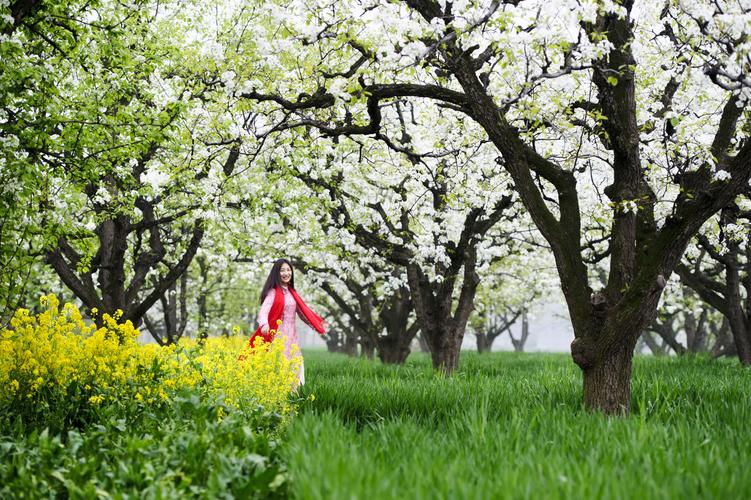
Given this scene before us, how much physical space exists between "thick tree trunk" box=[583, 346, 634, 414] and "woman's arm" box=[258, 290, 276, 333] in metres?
4.60

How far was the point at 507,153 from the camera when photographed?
247 inches

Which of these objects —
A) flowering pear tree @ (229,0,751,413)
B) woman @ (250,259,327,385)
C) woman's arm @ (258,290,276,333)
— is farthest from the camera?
woman @ (250,259,327,385)

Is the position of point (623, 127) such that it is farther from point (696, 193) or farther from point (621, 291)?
point (621, 291)

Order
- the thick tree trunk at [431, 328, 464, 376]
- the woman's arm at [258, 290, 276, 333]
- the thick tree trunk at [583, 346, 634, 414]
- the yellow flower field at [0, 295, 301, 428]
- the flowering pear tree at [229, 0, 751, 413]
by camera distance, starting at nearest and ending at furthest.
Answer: the flowering pear tree at [229, 0, 751, 413] → the yellow flower field at [0, 295, 301, 428] → the thick tree trunk at [583, 346, 634, 414] → the woman's arm at [258, 290, 276, 333] → the thick tree trunk at [431, 328, 464, 376]

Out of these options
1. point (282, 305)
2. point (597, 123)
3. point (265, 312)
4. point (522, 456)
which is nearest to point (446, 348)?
point (282, 305)

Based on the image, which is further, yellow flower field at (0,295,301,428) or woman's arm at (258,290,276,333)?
woman's arm at (258,290,276,333)

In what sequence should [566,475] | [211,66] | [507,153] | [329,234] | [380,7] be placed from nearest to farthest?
[566,475] → [507,153] → [380,7] → [211,66] → [329,234]

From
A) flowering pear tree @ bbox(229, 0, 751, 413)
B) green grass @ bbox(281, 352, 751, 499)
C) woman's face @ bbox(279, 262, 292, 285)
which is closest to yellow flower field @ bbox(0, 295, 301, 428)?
green grass @ bbox(281, 352, 751, 499)

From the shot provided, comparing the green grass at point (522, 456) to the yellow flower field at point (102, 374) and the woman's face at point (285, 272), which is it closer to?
the yellow flower field at point (102, 374)

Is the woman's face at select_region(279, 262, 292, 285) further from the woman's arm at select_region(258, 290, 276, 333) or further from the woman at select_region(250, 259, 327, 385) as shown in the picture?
the woman's arm at select_region(258, 290, 276, 333)

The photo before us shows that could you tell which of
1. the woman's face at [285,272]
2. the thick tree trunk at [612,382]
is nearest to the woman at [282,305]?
the woman's face at [285,272]

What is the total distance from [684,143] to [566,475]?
6291 millimetres

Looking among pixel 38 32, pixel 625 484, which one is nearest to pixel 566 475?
pixel 625 484

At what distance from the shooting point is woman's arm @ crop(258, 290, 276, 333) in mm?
8992
